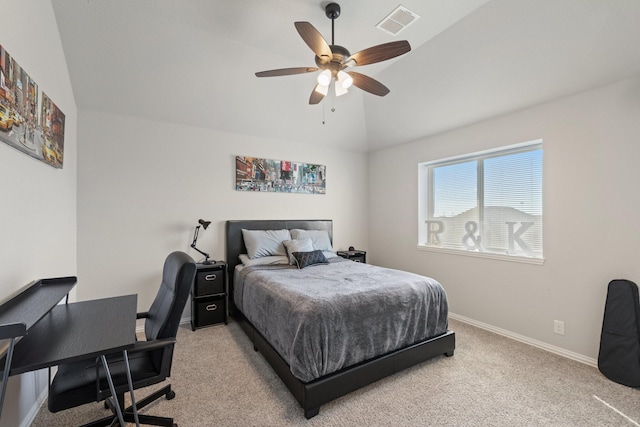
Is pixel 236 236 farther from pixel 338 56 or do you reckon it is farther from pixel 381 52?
pixel 381 52

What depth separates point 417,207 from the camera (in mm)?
4086

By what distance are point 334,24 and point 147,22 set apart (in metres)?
1.63

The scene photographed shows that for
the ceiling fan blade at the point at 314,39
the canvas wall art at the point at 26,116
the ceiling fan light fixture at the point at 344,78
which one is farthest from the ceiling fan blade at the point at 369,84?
the canvas wall art at the point at 26,116

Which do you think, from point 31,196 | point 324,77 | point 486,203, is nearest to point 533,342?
point 486,203

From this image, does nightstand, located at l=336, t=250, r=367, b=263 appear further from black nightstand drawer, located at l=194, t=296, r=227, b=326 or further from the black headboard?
black nightstand drawer, located at l=194, t=296, r=227, b=326

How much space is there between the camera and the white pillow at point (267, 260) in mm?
3373

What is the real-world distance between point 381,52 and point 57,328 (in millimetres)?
2553

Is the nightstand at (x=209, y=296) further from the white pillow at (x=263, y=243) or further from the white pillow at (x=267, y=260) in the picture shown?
the white pillow at (x=263, y=243)

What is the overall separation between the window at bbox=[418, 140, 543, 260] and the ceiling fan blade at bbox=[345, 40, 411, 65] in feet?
6.76

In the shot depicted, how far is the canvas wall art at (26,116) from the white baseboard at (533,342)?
4.41 m

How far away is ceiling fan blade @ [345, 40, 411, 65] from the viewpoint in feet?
6.07

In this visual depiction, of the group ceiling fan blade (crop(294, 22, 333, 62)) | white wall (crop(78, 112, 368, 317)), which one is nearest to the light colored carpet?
white wall (crop(78, 112, 368, 317))

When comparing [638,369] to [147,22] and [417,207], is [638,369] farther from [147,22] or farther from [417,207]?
[147,22]

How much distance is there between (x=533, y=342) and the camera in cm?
282
